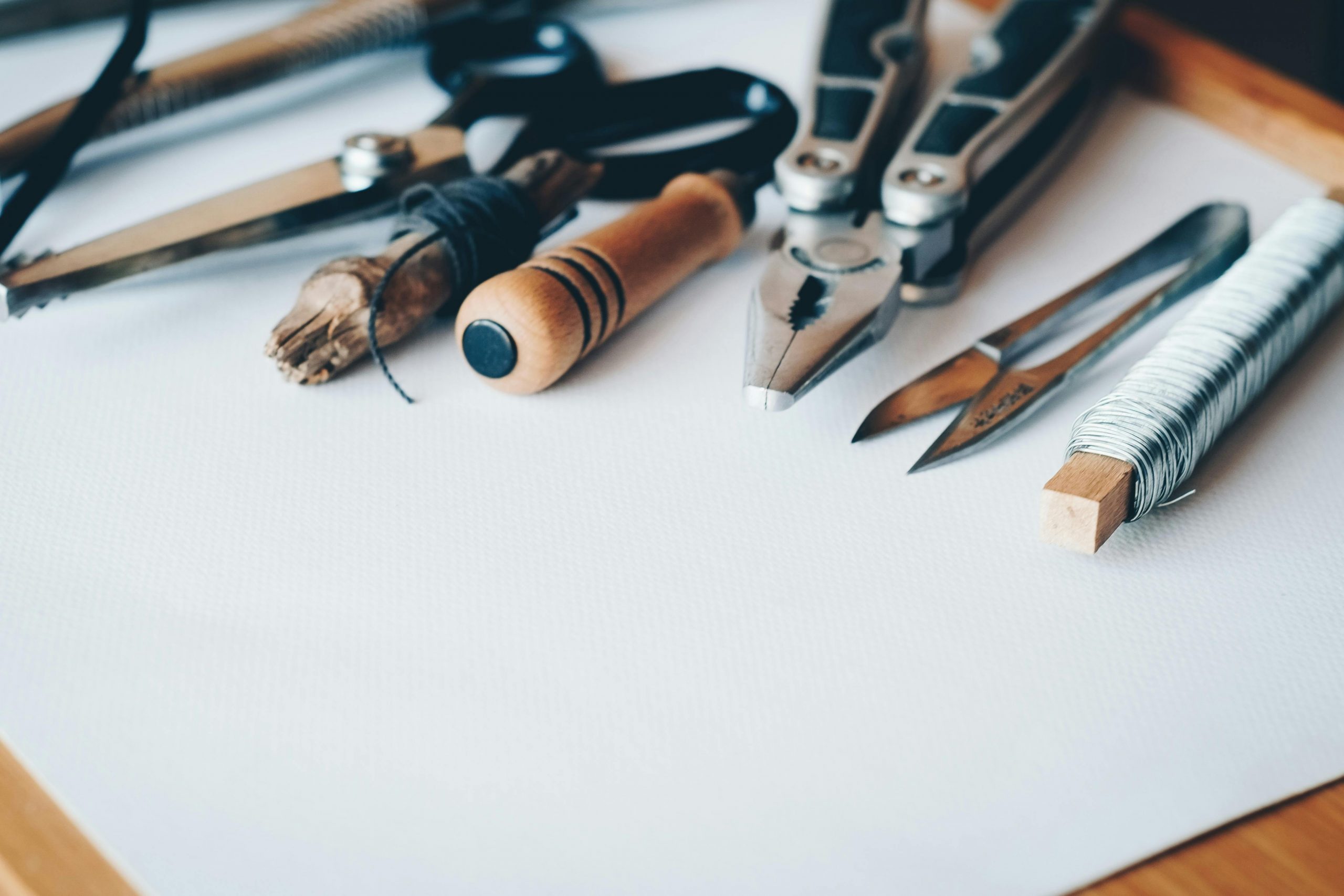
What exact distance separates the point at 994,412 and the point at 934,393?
0.03 metres

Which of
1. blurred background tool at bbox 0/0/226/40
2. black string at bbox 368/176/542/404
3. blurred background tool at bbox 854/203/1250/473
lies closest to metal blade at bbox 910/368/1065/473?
blurred background tool at bbox 854/203/1250/473

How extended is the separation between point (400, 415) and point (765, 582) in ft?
0.60

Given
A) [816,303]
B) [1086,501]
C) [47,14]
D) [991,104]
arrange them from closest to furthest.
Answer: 1. [1086,501]
2. [816,303]
3. [991,104]
4. [47,14]

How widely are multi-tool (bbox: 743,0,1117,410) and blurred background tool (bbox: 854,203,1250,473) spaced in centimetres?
4

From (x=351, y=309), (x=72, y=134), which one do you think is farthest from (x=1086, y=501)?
(x=72, y=134)

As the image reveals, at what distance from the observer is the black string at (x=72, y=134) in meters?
0.61

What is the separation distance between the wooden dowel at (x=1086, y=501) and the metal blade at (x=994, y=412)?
5 centimetres

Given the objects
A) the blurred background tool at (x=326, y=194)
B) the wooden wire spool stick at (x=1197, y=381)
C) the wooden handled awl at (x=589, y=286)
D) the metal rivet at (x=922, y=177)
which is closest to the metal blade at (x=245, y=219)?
the blurred background tool at (x=326, y=194)

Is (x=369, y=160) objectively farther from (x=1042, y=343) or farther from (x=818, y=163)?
(x=1042, y=343)

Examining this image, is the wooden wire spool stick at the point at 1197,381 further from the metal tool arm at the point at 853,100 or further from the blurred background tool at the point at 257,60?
the blurred background tool at the point at 257,60

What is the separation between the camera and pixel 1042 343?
1.86ft

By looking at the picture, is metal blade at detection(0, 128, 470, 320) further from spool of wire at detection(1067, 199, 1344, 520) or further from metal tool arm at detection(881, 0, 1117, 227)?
spool of wire at detection(1067, 199, 1344, 520)

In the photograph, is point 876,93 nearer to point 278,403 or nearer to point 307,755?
point 278,403

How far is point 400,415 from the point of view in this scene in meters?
0.53
